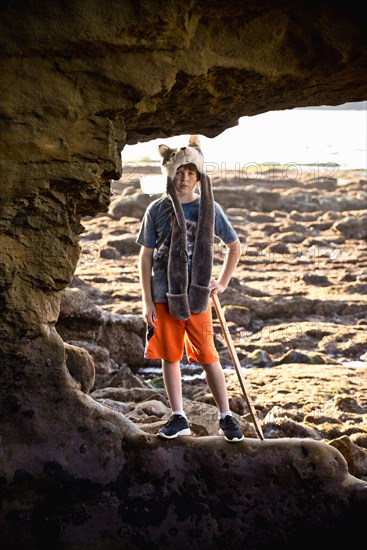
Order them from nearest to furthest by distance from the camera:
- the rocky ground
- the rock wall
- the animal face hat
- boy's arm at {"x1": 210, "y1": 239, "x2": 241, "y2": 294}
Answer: the rock wall < the animal face hat < boy's arm at {"x1": 210, "y1": 239, "x2": 241, "y2": 294} < the rocky ground

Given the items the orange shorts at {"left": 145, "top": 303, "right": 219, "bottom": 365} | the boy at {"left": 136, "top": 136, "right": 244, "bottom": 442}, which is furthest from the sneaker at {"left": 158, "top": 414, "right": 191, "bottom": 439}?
the orange shorts at {"left": 145, "top": 303, "right": 219, "bottom": 365}

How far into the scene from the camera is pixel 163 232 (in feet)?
16.3

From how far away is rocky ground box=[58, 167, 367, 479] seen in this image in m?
8.30

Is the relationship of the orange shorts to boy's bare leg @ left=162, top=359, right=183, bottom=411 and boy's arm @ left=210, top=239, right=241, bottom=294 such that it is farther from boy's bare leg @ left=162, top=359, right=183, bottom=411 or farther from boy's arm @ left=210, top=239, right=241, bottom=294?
boy's arm @ left=210, top=239, right=241, bottom=294

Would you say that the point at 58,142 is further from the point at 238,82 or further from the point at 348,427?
the point at 348,427

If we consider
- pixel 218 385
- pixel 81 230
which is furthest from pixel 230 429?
pixel 81 230

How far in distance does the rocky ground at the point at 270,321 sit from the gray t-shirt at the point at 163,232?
4.90 ft

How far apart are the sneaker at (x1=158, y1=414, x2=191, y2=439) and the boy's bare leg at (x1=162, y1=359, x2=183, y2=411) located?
60mm

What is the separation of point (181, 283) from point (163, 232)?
0.32 m

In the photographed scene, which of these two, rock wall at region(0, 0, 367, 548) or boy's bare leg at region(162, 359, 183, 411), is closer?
rock wall at region(0, 0, 367, 548)

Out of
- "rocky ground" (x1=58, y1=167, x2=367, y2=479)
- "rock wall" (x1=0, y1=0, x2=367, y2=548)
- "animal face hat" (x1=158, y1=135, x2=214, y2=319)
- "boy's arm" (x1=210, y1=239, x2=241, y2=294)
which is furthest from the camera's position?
"rocky ground" (x1=58, y1=167, x2=367, y2=479)

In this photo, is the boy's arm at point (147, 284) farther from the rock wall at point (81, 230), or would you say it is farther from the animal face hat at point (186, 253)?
the rock wall at point (81, 230)

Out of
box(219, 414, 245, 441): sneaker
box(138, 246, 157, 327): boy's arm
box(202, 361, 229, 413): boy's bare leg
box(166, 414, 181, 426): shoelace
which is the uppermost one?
box(138, 246, 157, 327): boy's arm

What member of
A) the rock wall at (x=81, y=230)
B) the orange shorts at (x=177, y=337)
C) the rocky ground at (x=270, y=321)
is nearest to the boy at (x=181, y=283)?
the orange shorts at (x=177, y=337)
